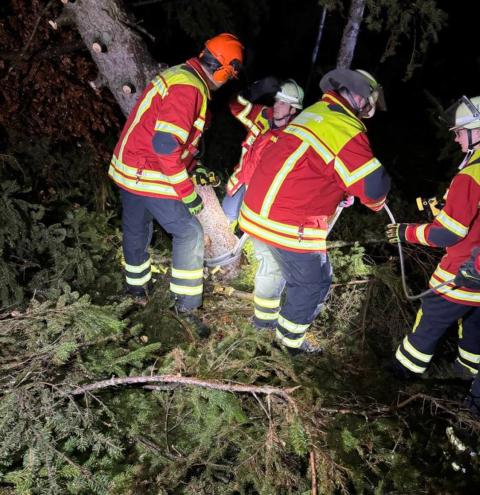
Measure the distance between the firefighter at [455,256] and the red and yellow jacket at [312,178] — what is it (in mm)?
Answer: 470

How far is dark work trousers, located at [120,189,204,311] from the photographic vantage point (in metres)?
3.43

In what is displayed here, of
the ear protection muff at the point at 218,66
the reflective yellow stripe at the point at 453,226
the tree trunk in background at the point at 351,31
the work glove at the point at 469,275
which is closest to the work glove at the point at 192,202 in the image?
the ear protection muff at the point at 218,66

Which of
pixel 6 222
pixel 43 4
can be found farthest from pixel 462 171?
pixel 43 4

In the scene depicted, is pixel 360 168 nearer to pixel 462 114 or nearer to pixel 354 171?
pixel 354 171

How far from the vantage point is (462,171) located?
2.89m

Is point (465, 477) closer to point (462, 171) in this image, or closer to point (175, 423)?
point (175, 423)

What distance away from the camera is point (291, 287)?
11.0ft

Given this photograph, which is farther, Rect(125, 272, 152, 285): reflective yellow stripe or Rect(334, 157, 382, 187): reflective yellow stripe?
Rect(125, 272, 152, 285): reflective yellow stripe

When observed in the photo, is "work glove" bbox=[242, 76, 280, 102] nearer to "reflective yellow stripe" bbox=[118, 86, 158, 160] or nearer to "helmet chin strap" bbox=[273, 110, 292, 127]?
"helmet chin strap" bbox=[273, 110, 292, 127]

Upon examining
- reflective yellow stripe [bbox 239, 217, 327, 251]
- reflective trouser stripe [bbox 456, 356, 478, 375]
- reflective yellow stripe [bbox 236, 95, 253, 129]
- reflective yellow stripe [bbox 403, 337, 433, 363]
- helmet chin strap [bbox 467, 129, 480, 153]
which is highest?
helmet chin strap [bbox 467, 129, 480, 153]

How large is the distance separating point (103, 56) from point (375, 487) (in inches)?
148

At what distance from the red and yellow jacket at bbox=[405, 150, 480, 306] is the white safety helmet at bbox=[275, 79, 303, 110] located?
5.66 feet

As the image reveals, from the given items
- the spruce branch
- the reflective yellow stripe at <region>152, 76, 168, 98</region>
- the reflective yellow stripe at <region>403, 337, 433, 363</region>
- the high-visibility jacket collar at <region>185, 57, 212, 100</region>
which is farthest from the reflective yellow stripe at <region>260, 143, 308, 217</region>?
the reflective yellow stripe at <region>403, 337, 433, 363</region>

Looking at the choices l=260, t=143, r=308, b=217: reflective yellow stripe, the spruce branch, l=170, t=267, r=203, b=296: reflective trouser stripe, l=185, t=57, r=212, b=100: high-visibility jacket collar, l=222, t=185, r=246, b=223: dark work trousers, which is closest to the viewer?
the spruce branch
